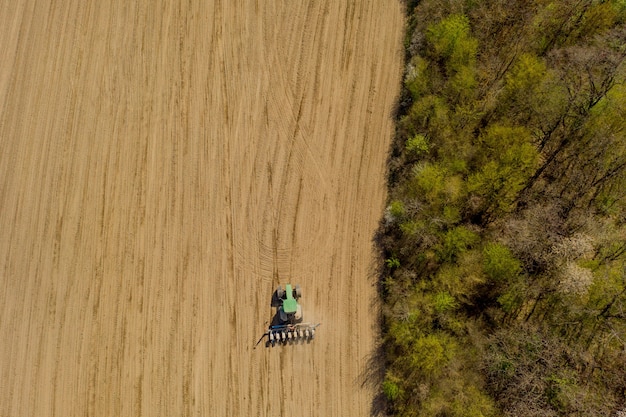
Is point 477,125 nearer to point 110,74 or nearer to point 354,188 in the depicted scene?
point 354,188

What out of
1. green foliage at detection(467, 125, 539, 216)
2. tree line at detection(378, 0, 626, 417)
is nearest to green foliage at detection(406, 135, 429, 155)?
tree line at detection(378, 0, 626, 417)

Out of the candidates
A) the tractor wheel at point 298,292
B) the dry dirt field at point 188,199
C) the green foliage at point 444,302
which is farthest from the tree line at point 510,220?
the tractor wheel at point 298,292

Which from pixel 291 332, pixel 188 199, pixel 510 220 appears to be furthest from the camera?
pixel 188 199

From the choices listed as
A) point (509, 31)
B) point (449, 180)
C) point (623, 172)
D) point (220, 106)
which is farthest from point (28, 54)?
point (623, 172)

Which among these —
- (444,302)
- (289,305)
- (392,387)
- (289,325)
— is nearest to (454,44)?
(444,302)

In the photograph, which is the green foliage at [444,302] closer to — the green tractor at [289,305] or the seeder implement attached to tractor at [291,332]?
the seeder implement attached to tractor at [291,332]

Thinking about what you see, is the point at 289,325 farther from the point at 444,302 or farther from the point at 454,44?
the point at 454,44

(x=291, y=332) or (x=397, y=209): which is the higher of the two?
(x=397, y=209)
